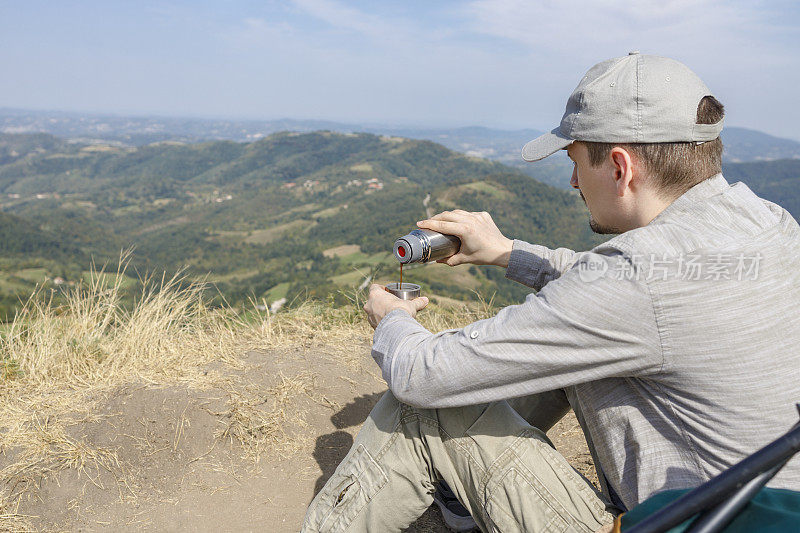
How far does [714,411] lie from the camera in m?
1.19

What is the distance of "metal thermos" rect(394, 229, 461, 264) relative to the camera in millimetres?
1869

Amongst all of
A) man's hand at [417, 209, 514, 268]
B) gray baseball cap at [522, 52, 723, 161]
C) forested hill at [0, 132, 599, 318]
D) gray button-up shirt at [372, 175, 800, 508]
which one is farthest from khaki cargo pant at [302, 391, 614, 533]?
forested hill at [0, 132, 599, 318]

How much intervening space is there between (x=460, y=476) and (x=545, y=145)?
112 centimetres

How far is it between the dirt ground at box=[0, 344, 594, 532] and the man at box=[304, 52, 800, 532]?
968 millimetres

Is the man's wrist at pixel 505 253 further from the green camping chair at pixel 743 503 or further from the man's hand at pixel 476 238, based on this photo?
the green camping chair at pixel 743 503

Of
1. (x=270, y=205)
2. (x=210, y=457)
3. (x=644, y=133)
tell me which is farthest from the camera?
(x=270, y=205)

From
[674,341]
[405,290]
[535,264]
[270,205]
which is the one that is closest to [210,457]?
[405,290]

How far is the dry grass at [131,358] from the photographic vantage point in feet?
8.81

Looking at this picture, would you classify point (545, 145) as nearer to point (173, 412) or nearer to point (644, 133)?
point (644, 133)

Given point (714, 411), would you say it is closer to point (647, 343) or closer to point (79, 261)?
A: point (647, 343)

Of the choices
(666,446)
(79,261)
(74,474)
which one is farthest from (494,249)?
(79,261)

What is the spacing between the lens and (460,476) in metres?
1.62

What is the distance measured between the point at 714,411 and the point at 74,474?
9.48ft

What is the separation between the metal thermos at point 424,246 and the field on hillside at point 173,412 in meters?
1.32
